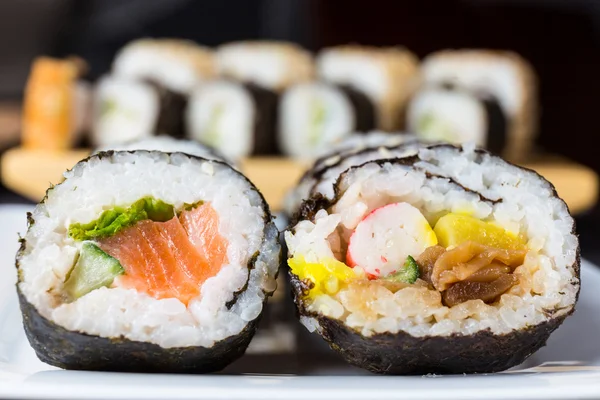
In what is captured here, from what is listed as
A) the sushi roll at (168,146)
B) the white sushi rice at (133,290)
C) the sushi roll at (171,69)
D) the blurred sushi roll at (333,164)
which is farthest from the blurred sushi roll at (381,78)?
the white sushi rice at (133,290)

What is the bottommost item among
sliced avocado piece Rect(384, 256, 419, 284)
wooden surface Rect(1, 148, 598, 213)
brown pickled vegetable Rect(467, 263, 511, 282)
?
wooden surface Rect(1, 148, 598, 213)

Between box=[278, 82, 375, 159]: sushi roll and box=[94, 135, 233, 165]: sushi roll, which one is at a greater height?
box=[94, 135, 233, 165]: sushi roll

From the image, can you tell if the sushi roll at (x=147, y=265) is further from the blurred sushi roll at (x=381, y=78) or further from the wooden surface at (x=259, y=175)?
the blurred sushi roll at (x=381, y=78)

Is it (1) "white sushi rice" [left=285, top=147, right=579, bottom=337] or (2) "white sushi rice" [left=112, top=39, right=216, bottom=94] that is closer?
(1) "white sushi rice" [left=285, top=147, right=579, bottom=337]

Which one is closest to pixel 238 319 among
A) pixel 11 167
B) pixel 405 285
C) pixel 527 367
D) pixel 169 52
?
pixel 405 285

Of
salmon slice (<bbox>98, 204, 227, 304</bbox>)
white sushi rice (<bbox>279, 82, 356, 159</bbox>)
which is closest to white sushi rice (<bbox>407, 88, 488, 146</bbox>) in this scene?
white sushi rice (<bbox>279, 82, 356, 159</bbox>)

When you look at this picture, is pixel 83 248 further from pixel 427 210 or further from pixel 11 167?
pixel 11 167

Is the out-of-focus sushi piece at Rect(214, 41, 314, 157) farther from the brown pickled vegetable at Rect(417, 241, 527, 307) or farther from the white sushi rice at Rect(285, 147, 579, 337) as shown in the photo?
the brown pickled vegetable at Rect(417, 241, 527, 307)

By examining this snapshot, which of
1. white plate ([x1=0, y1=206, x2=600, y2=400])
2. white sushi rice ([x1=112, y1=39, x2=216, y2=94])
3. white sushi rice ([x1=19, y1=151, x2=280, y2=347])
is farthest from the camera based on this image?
white sushi rice ([x1=112, y1=39, x2=216, y2=94])
